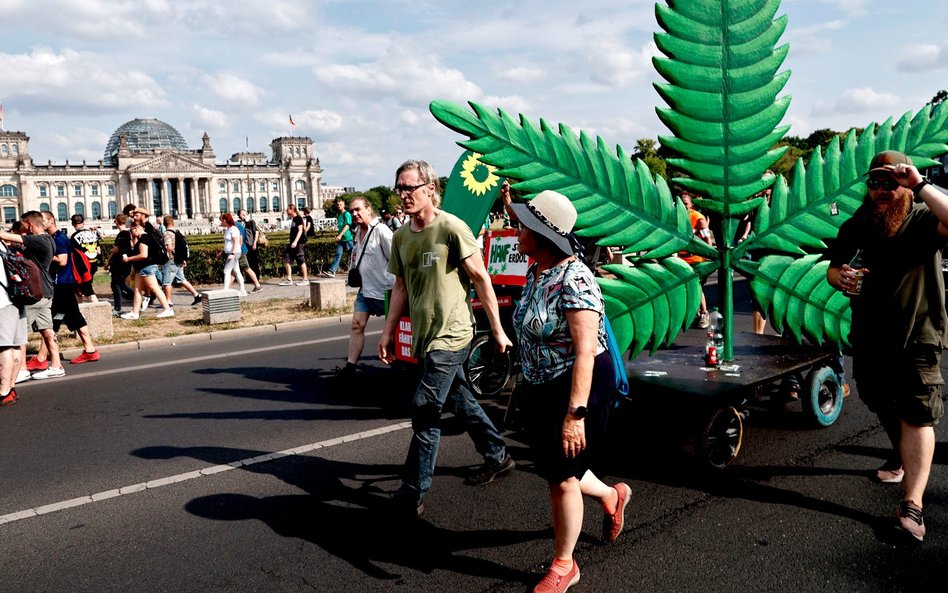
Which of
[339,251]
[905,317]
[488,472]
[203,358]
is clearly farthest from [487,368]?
[339,251]

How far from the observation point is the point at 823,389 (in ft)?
18.0

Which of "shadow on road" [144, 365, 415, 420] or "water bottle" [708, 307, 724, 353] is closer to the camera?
"water bottle" [708, 307, 724, 353]

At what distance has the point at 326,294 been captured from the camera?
41.8 feet

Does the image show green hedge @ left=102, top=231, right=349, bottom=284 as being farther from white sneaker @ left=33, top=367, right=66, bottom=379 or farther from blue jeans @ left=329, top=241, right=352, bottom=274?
white sneaker @ left=33, top=367, right=66, bottom=379

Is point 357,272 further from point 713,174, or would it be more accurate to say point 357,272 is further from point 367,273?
point 713,174

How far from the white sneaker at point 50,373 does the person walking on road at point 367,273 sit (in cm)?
345

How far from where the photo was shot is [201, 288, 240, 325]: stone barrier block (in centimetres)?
1127

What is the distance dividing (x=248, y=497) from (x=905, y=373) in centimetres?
362

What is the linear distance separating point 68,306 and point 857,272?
8.26 metres

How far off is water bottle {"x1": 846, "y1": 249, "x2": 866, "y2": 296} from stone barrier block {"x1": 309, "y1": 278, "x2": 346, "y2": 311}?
32.4 feet

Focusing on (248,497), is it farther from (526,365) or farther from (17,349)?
(17,349)

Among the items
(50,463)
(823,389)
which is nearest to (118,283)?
(50,463)

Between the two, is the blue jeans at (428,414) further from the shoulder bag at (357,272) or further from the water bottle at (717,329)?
the shoulder bag at (357,272)

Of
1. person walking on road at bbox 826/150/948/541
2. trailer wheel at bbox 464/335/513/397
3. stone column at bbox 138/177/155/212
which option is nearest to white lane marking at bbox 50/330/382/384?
trailer wheel at bbox 464/335/513/397
